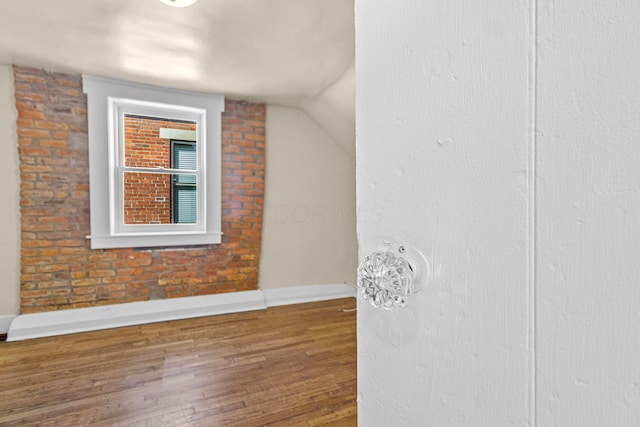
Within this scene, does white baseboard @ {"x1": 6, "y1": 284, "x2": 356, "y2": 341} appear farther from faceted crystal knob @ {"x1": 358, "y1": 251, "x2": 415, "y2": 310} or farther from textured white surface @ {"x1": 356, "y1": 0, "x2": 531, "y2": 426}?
faceted crystal knob @ {"x1": 358, "y1": 251, "x2": 415, "y2": 310}

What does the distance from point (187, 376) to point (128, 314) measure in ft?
4.07

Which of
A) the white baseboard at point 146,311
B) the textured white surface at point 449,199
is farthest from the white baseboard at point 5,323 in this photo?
the textured white surface at point 449,199

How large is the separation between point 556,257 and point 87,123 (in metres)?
3.49

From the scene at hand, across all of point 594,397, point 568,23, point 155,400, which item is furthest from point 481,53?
point 155,400

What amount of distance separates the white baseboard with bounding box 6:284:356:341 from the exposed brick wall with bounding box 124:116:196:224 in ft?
2.69

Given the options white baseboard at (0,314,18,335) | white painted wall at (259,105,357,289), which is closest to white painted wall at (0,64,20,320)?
white baseboard at (0,314,18,335)

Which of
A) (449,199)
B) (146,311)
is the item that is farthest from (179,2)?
(146,311)

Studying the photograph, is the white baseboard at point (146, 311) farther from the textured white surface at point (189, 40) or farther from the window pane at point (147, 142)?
the textured white surface at point (189, 40)

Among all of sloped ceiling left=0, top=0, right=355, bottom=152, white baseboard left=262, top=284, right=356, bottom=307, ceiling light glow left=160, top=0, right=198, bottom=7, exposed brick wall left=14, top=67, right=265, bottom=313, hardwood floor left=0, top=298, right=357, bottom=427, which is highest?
sloped ceiling left=0, top=0, right=355, bottom=152

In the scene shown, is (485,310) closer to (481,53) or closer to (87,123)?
(481,53)

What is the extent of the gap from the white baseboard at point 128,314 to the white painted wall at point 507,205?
295 cm

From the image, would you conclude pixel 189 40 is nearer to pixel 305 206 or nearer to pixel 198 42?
pixel 198 42

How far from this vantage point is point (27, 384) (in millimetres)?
1942

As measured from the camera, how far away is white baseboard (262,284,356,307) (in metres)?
3.52
